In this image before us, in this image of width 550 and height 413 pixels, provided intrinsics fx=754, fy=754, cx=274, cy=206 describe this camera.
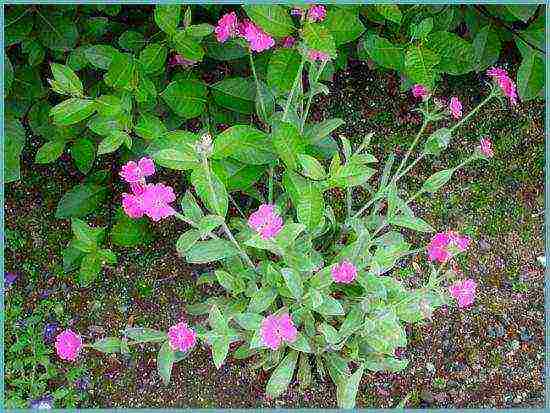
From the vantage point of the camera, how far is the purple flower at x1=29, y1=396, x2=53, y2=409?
6.02ft

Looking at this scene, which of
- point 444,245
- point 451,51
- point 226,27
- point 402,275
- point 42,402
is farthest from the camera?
point 402,275

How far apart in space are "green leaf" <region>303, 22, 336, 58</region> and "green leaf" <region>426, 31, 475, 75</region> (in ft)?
1.20

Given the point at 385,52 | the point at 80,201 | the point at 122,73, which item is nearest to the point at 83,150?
the point at 80,201

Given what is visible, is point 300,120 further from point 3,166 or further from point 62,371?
point 62,371

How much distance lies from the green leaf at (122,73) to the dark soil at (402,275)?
55 cm

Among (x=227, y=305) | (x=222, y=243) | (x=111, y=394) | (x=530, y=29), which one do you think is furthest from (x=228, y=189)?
(x=530, y=29)

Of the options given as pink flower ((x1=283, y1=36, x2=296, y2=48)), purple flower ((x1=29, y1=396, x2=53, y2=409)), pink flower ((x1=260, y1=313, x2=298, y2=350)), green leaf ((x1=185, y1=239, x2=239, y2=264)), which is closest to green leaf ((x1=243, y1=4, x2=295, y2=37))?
pink flower ((x1=283, y1=36, x2=296, y2=48))

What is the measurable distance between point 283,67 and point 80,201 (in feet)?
2.34

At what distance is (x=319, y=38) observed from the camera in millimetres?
1410

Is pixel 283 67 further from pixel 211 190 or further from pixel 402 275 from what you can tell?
pixel 402 275

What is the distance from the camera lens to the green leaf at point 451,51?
5.60ft

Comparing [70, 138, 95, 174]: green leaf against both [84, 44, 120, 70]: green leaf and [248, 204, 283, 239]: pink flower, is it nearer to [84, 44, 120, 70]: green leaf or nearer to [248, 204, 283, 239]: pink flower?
[84, 44, 120, 70]: green leaf

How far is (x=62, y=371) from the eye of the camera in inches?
76.6

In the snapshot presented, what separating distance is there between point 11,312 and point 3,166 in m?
0.46
